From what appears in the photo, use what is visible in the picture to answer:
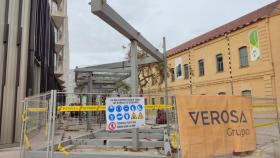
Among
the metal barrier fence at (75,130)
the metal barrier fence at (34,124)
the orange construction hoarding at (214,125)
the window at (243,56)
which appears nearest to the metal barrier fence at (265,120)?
the orange construction hoarding at (214,125)

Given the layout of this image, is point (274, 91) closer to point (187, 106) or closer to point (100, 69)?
point (100, 69)

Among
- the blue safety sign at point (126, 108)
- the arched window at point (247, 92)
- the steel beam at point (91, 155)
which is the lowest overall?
the steel beam at point (91, 155)

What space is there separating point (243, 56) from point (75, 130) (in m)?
17.4

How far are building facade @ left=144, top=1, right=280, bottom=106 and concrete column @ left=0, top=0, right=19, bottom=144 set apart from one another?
55.9ft

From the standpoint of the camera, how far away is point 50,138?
6242mm

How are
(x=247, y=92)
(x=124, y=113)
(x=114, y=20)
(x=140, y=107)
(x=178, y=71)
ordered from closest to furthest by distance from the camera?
Result: (x=124, y=113)
(x=140, y=107)
(x=114, y=20)
(x=247, y=92)
(x=178, y=71)

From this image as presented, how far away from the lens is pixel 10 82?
33.3ft

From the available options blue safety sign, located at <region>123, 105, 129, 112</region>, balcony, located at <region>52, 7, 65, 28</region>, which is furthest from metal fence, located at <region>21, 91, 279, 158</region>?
balcony, located at <region>52, 7, 65, 28</region>

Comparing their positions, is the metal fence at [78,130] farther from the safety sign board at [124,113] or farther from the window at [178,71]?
the window at [178,71]

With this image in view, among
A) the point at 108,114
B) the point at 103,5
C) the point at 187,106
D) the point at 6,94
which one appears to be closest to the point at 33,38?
the point at 6,94

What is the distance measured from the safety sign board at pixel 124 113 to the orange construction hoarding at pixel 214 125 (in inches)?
37.3

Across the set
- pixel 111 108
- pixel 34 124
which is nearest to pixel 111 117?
pixel 111 108

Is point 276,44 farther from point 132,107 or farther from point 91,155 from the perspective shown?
point 91,155

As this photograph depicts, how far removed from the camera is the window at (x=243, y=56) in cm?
2245
